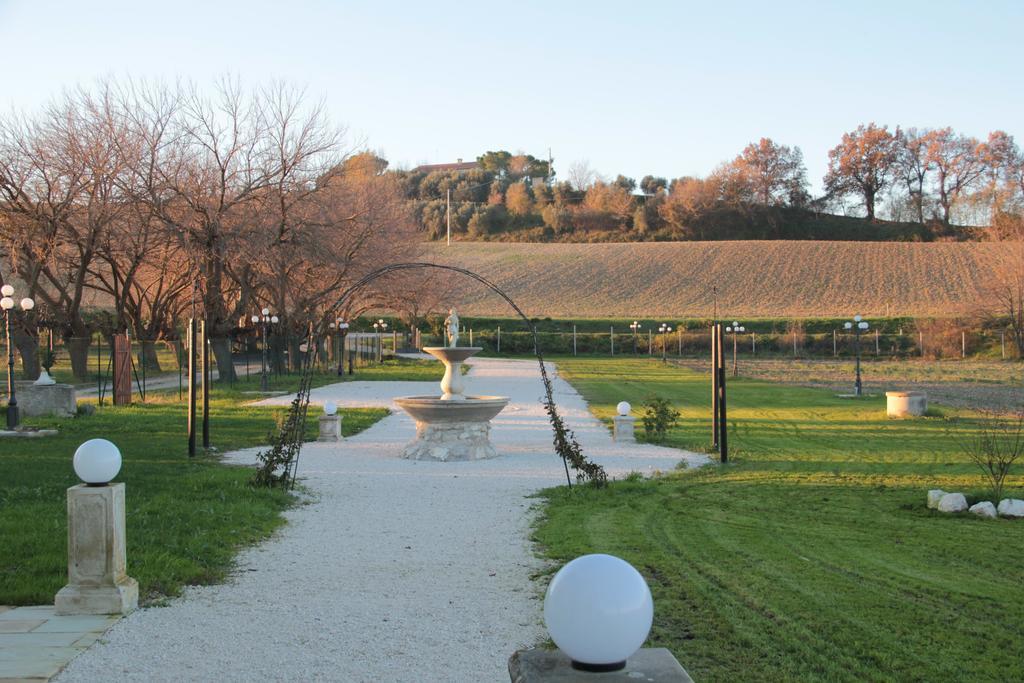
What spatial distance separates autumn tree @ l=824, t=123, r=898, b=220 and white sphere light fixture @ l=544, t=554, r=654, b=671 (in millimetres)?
112383

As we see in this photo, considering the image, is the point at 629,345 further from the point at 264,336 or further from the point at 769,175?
the point at 769,175

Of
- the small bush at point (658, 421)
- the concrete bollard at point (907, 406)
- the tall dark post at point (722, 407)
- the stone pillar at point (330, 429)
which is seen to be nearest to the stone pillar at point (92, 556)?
the tall dark post at point (722, 407)

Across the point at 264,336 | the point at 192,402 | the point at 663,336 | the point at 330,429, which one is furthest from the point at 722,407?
the point at 663,336

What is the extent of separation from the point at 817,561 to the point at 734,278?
78.9 metres

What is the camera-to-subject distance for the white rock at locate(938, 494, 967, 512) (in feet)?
30.1

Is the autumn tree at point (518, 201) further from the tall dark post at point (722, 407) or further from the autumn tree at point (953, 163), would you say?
the tall dark post at point (722, 407)

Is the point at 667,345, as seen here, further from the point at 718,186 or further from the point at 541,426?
the point at 718,186

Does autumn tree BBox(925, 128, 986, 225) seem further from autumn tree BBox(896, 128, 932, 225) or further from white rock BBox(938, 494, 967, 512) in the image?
white rock BBox(938, 494, 967, 512)

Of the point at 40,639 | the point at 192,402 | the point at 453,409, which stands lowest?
the point at 40,639

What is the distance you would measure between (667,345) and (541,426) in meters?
43.4

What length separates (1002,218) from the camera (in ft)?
238

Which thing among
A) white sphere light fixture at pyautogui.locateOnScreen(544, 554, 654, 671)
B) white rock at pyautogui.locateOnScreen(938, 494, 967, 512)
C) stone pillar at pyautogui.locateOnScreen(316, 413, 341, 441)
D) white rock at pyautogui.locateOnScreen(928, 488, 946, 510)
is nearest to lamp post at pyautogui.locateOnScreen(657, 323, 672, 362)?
stone pillar at pyautogui.locateOnScreen(316, 413, 341, 441)

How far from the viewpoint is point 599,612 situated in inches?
116

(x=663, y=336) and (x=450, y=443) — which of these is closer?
(x=450, y=443)
